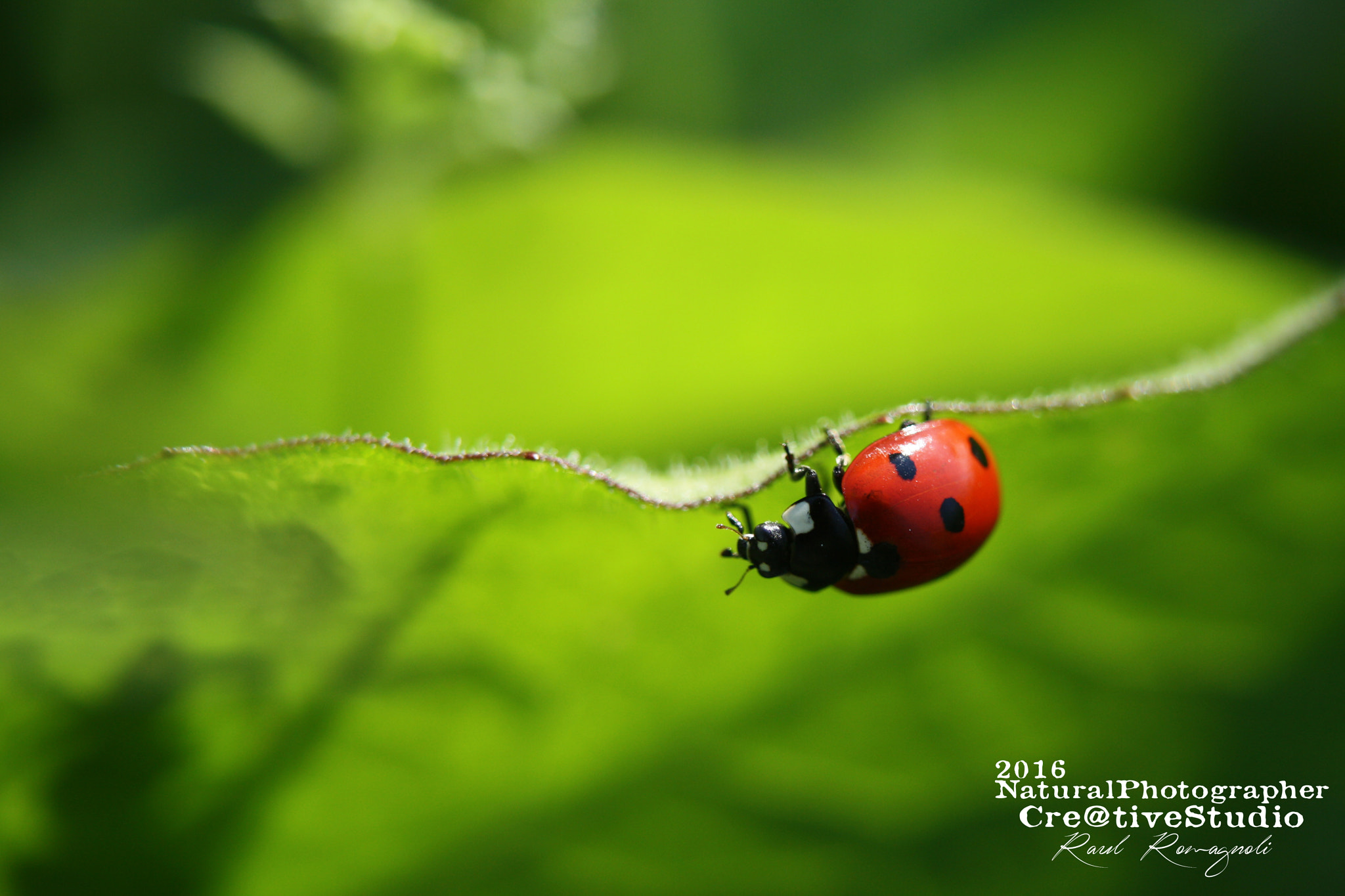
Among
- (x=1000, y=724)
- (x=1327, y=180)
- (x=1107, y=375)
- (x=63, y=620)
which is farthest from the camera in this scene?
(x=1327, y=180)

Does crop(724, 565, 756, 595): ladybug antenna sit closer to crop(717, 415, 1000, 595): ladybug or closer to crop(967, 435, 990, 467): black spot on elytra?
crop(717, 415, 1000, 595): ladybug

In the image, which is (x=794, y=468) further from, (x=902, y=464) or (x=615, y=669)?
(x=902, y=464)

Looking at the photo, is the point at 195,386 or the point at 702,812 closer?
the point at 702,812

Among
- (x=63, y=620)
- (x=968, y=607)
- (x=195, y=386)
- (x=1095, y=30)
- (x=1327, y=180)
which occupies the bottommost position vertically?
(x=63, y=620)

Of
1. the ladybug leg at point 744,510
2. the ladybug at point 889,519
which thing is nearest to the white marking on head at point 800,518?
the ladybug at point 889,519

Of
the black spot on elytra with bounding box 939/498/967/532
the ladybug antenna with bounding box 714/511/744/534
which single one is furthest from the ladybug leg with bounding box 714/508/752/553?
the black spot on elytra with bounding box 939/498/967/532

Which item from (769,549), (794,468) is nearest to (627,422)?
(769,549)

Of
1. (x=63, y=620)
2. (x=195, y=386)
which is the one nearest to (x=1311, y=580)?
(x=63, y=620)

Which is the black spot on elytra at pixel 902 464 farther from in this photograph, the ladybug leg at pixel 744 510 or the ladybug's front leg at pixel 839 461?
the ladybug leg at pixel 744 510

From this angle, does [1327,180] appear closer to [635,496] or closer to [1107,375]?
[1107,375]
